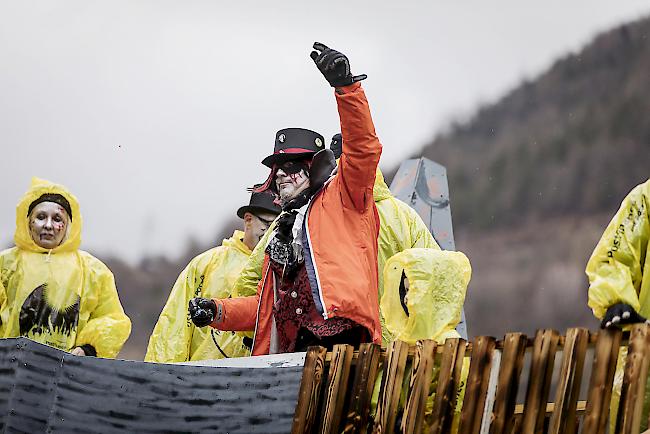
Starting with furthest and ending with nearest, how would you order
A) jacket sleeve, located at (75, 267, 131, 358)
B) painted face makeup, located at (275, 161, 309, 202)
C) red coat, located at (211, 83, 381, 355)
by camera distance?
jacket sleeve, located at (75, 267, 131, 358), painted face makeup, located at (275, 161, 309, 202), red coat, located at (211, 83, 381, 355)

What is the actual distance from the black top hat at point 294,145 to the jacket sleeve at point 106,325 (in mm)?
1587

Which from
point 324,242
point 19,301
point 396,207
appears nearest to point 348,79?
point 324,242

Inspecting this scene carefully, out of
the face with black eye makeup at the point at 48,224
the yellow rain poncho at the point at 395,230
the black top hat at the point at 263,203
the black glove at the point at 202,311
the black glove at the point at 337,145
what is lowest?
the black glove at the point at 202,311

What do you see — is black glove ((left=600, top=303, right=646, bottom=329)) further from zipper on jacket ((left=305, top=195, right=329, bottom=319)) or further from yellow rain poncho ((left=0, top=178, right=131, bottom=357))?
yellow rain poncho ((left=0, top=178, right=131, bottom=357))

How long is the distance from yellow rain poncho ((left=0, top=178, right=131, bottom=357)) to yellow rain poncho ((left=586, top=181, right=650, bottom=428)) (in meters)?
2.90

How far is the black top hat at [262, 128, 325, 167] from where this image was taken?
461 centimetres

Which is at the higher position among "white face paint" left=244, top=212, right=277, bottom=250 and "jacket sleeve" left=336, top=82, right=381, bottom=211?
"white face paint" left=244, top=212, right=277, bottom=250

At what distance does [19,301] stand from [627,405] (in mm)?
3568

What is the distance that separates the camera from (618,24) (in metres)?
15.4

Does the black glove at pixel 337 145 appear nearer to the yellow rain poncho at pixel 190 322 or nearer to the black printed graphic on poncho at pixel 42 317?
the yellow rain poncho at pixel 190 322

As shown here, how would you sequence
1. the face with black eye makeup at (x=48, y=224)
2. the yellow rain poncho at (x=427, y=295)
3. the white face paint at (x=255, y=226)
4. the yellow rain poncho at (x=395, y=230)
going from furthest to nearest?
the white face paint at (x=255, y=226) → the face with black eye makeup at (x=48, y=224) → the yellow rain poncho at (x=395, y=230) → the yellow rain poncho at (x=427, y=295)

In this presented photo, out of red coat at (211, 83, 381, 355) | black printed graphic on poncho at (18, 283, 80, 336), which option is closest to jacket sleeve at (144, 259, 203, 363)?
black printed graphic on poncho at (18, 283, 80, 336)

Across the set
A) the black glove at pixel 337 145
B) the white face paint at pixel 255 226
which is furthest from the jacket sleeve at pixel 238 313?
the white face paint at pixel 255 226

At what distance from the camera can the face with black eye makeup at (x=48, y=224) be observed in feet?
19.2
